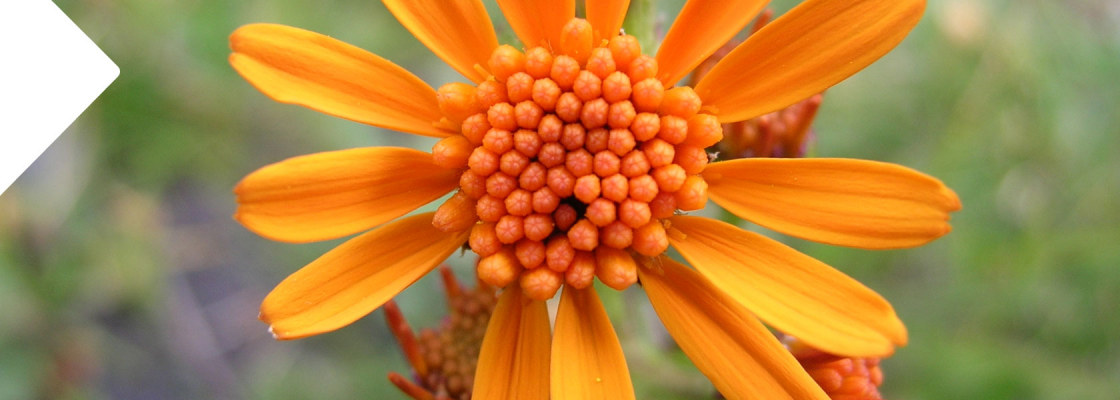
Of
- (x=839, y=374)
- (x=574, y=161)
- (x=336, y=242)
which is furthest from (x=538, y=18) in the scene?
(x=336, y=242)

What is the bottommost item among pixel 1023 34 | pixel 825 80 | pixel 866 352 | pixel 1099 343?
pixel 1099 343

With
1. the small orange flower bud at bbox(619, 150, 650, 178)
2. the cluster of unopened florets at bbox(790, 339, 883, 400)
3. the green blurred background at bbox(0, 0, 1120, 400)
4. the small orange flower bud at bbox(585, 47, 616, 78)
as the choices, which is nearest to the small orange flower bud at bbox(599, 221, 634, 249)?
the small orange flower bud at bbox(619, 150, 650, 178)

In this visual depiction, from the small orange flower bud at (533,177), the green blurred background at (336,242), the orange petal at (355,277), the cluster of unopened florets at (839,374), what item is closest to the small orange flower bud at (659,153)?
the small orange flower bud at (533,177)

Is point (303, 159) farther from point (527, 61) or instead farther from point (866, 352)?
point (866, 352)

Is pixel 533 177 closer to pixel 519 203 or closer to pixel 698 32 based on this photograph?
pixel 519 203

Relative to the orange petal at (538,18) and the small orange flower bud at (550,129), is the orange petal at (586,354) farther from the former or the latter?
the orange petal at (538,18)

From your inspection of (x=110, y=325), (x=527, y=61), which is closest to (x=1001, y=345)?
(x=527, y=61)
